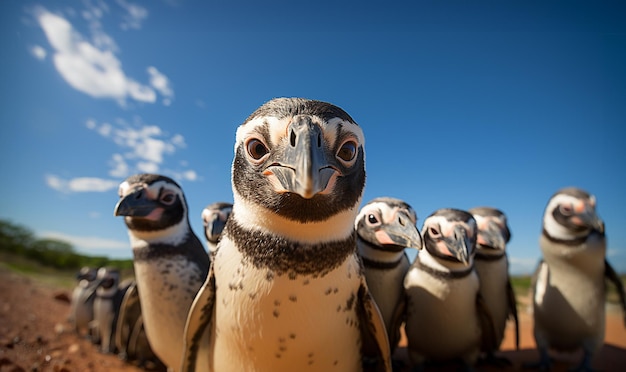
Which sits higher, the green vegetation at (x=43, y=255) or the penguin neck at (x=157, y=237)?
the penguin neck at (x=157, y=237)

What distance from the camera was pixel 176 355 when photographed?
337cm

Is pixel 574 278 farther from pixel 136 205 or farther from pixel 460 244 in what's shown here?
pixel 136 205

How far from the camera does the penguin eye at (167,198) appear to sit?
141 inches

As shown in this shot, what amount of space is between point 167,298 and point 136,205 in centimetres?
96

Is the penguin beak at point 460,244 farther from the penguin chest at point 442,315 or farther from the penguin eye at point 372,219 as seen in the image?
the penguin eye at point 372,219

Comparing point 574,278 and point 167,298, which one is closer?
point 167,298

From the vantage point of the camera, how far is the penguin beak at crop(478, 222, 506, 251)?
155 inches

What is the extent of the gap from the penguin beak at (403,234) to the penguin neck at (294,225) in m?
0.98

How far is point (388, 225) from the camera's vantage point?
3158mm

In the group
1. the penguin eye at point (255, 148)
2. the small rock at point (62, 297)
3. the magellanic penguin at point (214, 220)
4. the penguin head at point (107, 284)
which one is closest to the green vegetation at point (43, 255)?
the small rock at point (62, 297)

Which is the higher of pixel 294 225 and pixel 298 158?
pixel 298 158

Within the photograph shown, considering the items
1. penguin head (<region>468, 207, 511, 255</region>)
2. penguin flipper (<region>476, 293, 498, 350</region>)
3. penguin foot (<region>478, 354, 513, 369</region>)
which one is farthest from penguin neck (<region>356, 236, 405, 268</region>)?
penguin foot (<region>478, 354, 513, 369</region>)

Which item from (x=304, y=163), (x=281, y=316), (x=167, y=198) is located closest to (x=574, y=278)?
(x=281, y=316)

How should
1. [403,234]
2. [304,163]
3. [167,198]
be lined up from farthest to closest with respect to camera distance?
[167,198], [403,234], [304,163]
